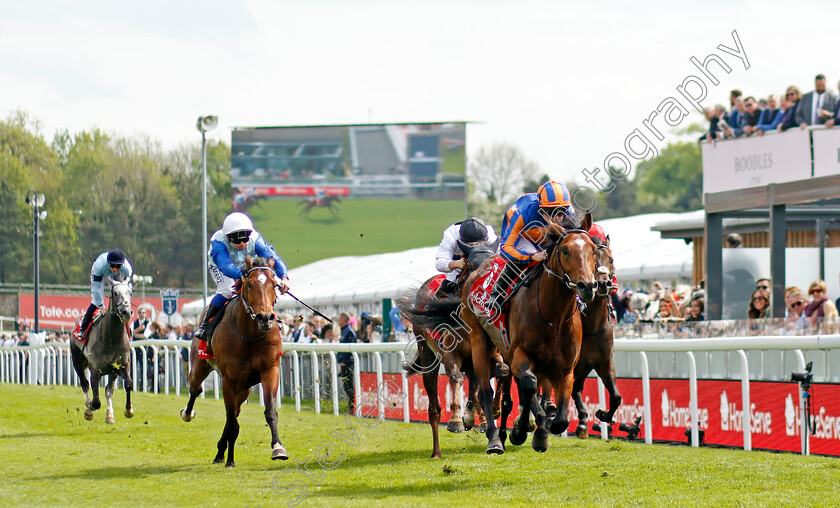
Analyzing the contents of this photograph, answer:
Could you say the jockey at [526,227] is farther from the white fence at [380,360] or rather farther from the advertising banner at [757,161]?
the advertising banner at [757,161]

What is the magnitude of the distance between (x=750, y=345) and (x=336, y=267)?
2525cm

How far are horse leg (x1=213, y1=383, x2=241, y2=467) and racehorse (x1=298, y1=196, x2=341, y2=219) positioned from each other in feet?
73.2

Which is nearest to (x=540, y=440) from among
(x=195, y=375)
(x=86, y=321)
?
(x=195, y=375)

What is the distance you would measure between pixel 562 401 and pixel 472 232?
246 cm

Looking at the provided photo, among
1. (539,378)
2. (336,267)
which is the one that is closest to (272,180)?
(336,267)

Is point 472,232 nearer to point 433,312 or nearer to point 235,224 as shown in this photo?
point 433,312

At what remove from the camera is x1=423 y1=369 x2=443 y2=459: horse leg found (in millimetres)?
9398

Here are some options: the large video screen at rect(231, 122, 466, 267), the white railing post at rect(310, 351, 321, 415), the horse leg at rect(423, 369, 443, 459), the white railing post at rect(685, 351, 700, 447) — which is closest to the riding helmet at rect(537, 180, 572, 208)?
the horse leg at rect(423, 369, 443, 459)

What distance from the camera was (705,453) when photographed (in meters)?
8.77

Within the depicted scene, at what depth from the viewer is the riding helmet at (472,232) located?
31.9ft

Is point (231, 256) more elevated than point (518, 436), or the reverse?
point (231, 256)

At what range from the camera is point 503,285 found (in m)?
8.33

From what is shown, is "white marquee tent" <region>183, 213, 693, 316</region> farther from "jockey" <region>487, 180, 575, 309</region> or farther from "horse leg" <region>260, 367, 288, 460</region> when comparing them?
"jockey" <region>487, 180, 575, 309</region>

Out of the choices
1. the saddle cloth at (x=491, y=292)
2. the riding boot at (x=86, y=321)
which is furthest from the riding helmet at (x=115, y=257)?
the saddle cloth at (x=491, y=292)
